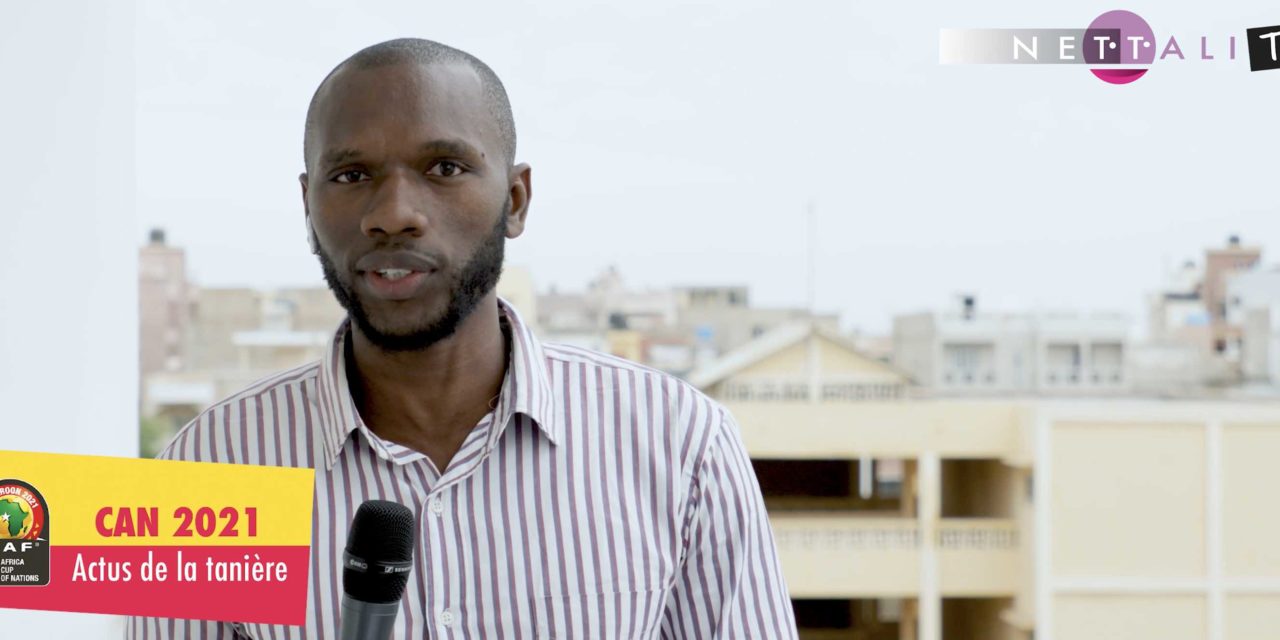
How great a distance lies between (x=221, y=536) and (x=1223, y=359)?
15.4 ft

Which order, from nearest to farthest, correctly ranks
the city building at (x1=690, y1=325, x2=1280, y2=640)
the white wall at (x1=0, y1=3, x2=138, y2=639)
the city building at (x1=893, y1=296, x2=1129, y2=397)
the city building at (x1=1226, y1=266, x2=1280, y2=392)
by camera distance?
the white wall at (x1=0, y1=3, x2=138, y2=639)
the city building at (x1=1226, y1=266, x2=1280, y2=392)
the city building at (x1=893, y1=296, x2=1129, y2=397)
the city building at (x1=690, y1=325, x2=1280, y2=640)

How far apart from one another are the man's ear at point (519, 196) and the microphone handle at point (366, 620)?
0.24 metres

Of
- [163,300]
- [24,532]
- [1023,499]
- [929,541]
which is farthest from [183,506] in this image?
[1023,499]

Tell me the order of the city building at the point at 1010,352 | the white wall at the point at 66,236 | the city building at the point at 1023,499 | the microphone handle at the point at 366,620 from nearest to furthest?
1. the microphone handle at the point at 366,620
2. the white wall at the point at 66,236
3. the city building at the point at 1010,352
4. the city building at the point at 1023,499

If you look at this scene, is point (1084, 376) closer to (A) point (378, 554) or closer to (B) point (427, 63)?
(B) point (427, 63)

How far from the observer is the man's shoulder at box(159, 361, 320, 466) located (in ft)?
2.19

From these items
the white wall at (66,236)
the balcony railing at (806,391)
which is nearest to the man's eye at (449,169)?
the white wall at (66,236)

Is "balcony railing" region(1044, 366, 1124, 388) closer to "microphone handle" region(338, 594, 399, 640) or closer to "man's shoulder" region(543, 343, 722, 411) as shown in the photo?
"man's shoulder" region(543, 343, 722, 411)

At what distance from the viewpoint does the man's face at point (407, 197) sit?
58cm

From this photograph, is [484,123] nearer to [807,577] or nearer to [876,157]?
[876,157]

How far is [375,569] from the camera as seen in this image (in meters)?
0.46

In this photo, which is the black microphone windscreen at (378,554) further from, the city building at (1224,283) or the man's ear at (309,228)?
the city building at (1224,283)

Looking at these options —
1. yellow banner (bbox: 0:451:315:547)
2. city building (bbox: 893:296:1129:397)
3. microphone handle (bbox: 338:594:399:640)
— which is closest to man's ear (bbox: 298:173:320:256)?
yellow banner (bbox: 0:451:315:547)

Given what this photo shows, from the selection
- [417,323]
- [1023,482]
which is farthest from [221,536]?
[1023,482]
